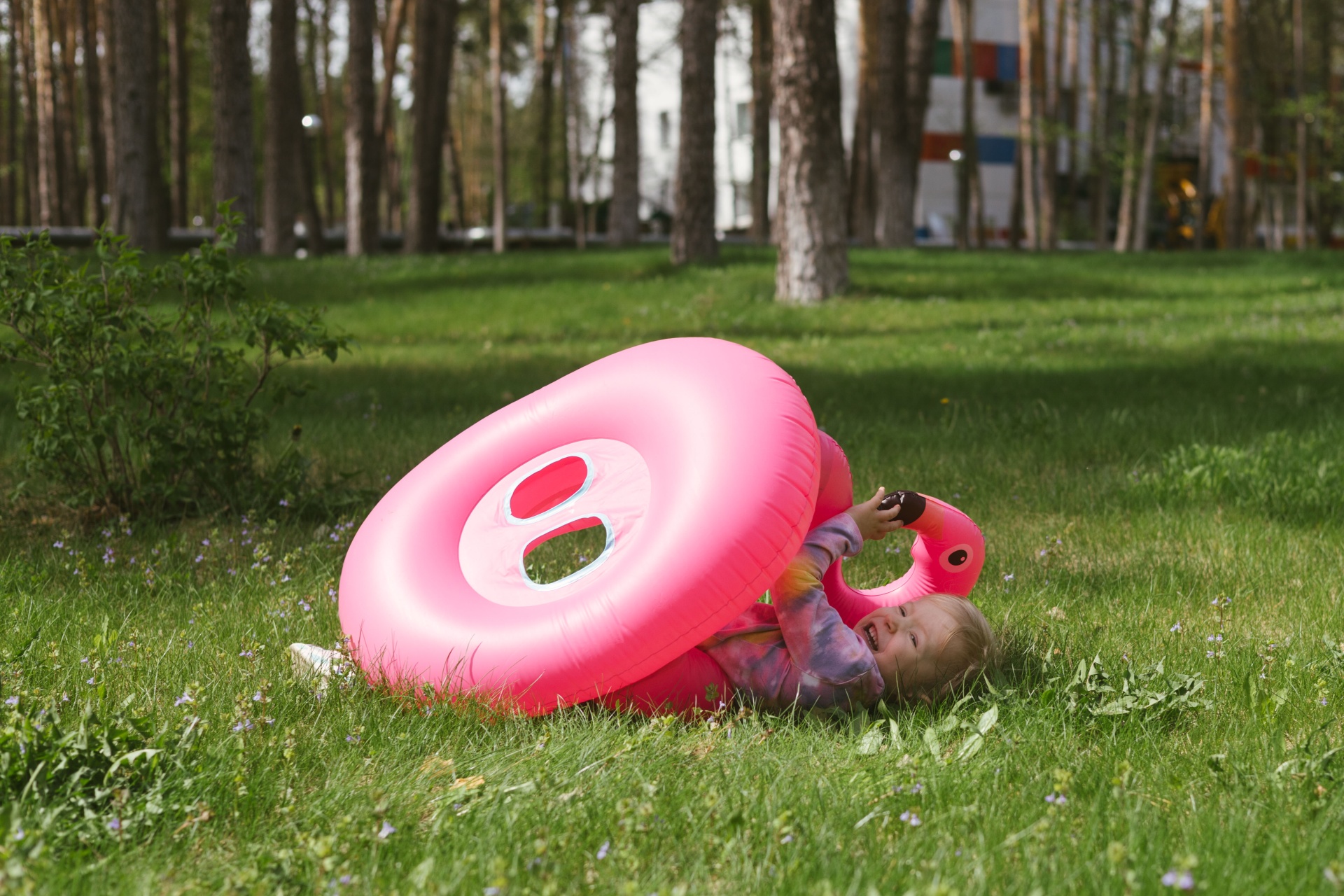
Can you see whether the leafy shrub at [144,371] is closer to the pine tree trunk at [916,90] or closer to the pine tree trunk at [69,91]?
the pine tree trunk at [916,90]

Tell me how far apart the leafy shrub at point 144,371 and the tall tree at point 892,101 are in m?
16.5

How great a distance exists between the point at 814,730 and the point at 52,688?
71.3 inches

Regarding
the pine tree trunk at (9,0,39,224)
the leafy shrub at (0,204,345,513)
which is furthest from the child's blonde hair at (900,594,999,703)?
the pine tree trunk at (9,0,39,224)

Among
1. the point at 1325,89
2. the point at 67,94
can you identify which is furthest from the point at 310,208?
the point at 1325,89

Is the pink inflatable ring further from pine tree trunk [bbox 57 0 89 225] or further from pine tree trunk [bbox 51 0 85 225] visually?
pine tree trunk [bbox 57 0 89 225]

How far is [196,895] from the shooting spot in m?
1.93

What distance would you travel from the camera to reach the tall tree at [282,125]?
18.3m

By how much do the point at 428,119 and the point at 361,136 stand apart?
46.2 inches

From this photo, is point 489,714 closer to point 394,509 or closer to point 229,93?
point 394,509

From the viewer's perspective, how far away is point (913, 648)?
300 centimetres

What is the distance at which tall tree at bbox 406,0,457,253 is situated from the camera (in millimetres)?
19703

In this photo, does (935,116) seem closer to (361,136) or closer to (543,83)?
(543,83)

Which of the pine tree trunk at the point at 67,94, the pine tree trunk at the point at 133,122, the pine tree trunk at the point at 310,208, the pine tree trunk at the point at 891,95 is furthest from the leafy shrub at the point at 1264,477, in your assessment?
the pine tree trunk at the point at 67,94

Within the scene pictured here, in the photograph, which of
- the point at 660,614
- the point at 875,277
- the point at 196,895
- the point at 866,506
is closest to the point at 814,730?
the point at 660,614
